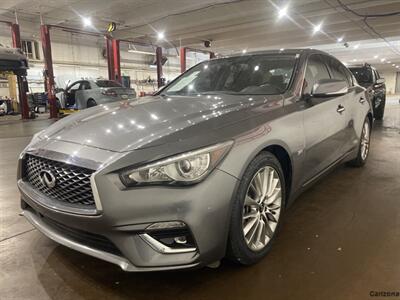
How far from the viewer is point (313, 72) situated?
2.78 meters

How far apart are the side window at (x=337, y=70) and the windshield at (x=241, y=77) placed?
76 cm

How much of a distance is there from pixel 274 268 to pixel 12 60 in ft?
38.2

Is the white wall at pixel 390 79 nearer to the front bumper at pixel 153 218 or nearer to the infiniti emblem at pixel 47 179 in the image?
the front bumper at pixel 153 218

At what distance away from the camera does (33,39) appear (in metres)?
18.5

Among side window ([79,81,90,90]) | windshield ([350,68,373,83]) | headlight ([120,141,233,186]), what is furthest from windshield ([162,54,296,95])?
side window ([79,81,90,90])

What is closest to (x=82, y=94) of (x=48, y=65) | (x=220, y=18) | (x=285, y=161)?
(x=48, y=65)

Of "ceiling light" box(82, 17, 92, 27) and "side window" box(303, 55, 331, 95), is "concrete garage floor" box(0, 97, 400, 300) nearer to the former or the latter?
"side window" box(303, 55, 331, 95)

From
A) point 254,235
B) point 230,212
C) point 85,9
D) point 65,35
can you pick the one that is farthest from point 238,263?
point 65,35

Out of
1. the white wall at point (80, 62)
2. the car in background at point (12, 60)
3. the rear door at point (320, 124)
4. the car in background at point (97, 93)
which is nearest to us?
the rear door at point (320, 124)

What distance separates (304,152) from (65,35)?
1948 centimetres

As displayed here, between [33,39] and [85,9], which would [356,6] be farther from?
[33,39]

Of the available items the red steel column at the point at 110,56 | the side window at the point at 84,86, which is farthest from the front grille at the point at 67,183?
the red steel column at the point at 110,56

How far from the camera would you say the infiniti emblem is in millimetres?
1723

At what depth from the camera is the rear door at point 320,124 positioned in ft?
7.97
